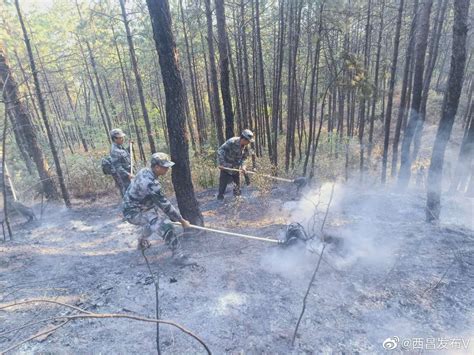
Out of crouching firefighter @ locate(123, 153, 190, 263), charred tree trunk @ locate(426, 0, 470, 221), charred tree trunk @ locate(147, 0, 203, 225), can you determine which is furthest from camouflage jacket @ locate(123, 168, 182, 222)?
charred tree trunk @ locate(426, 0, 470, 221)

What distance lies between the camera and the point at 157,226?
15.6 feet

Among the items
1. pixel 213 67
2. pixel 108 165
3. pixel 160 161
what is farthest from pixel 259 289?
pixel 213 67

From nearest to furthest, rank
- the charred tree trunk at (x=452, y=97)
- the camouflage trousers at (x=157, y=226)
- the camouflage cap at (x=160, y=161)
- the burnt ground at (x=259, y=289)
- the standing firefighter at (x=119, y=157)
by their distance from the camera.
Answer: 1. the burnt ground at (x=259, y=289)
2. the camouflage cap at (x=160, y=161)
3. the camouflage trousers at (x=157, y=226)
4. the charred tree trunk at (x=452, y=97)
5. the standing firefighter at (x=119, y=157)

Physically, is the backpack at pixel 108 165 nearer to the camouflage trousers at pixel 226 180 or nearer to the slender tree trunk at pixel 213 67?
the camouflage trousers at pixel 226 180

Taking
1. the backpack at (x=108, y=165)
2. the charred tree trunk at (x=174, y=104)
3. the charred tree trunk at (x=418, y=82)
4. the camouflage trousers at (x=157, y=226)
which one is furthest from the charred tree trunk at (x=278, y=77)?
the camouflage trousers at (x=157, y=226)

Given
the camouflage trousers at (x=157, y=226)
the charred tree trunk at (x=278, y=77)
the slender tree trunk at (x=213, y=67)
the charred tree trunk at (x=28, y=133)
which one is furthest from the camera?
the charred tree trunk at (x=278, y=77)

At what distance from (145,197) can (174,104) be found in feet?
5.64

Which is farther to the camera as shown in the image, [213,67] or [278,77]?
[278,77]

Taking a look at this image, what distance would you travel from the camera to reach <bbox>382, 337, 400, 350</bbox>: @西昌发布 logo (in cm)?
303

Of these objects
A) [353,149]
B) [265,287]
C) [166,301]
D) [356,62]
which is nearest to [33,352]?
[166,301]

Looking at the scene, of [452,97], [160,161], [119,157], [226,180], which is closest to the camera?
[160,161]

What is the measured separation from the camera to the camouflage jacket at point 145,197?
15.1 feet

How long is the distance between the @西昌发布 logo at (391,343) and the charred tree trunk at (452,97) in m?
2.88

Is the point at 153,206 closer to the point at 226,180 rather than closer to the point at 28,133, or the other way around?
the point at 226,180
